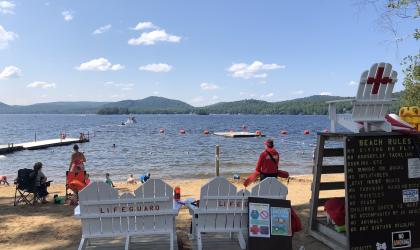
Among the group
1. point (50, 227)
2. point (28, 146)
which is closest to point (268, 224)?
point (50, 227)

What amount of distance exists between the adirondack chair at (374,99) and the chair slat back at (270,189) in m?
1.43

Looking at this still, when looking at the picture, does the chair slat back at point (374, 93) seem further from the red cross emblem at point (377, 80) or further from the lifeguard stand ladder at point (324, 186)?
the lifeguard stand ladder at point (324, 186)

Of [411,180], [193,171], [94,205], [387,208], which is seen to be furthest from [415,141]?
[193,171]

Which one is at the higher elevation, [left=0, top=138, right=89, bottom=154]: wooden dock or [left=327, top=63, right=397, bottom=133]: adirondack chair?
[left=327, top=63, right=397, bottom=133]: adirondack chair

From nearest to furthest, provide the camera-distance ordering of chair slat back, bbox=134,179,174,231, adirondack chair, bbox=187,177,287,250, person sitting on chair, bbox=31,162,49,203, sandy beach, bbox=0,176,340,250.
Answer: chair slat back, bbox=134,179,174,231 < adirondack chair, bbox=187,177,287,250 < sandy beach, bbox=0,176,340,250 < person sitting on chair, bbox=31,162,49,203

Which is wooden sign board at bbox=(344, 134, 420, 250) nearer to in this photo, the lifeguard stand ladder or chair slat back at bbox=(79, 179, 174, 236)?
the lifeguard stand ladder

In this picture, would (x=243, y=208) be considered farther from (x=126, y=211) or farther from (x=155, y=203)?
(x=126, y=211)

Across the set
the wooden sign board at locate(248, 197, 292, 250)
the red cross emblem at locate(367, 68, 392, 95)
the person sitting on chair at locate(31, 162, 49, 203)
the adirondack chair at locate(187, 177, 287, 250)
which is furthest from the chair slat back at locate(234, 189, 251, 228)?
the person sitting on chair at locate(31, 162, 49, 203)

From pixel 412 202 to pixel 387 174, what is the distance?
0.59 metres

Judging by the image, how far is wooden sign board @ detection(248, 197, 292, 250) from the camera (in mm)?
5781

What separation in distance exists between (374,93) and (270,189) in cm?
200

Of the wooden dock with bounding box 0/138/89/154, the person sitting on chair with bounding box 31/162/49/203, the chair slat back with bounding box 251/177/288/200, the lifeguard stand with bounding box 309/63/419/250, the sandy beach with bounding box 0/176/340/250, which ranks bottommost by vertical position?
the wooden dock with bounding box 0/138/89/154

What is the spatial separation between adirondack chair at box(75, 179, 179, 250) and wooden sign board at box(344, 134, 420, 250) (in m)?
2.50

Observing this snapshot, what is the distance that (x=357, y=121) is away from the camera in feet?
19.8
